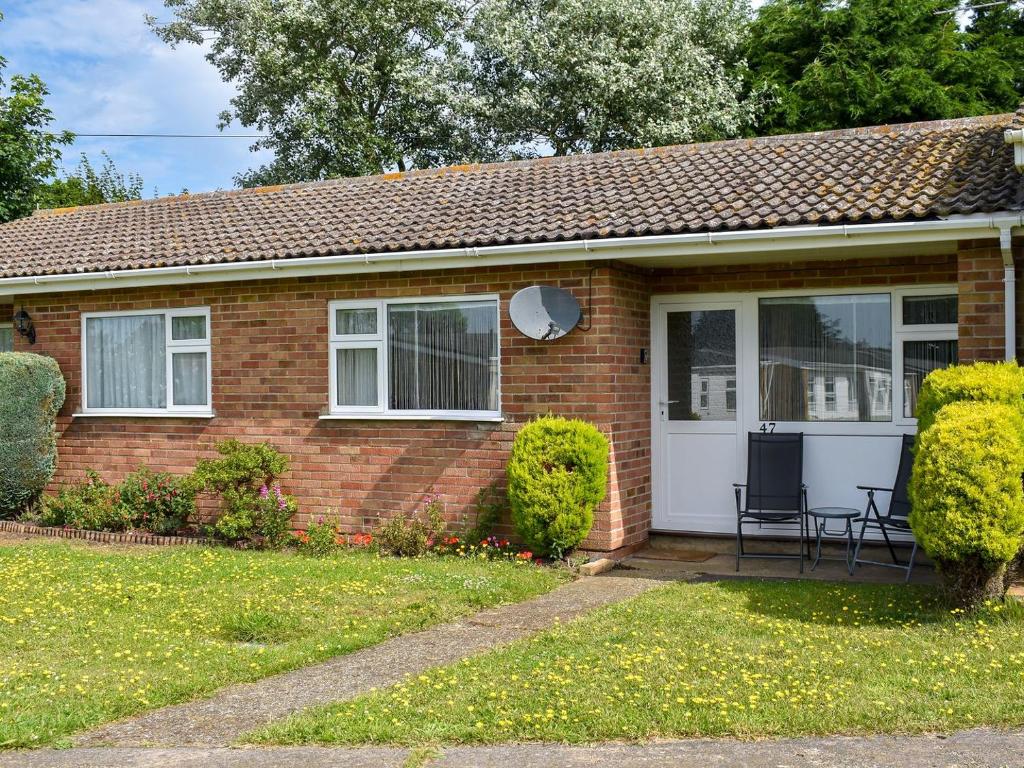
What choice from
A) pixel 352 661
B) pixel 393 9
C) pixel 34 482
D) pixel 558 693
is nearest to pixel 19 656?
pixel 352 661

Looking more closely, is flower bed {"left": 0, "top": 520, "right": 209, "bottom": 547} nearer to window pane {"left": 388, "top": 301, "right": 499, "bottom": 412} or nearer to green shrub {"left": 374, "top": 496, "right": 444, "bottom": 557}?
green shrub {"left": 374, "top": 496, "right": 444, "bottom": 557}

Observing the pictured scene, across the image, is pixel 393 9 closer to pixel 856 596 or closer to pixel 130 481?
pixel 130 481

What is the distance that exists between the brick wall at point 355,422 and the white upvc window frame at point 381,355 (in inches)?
2.8

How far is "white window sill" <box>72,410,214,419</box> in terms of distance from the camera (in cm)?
1203

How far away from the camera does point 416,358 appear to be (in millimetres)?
10930

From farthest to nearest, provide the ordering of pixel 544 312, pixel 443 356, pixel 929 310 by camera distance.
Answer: pixel 443 356 < pixel 544 312 < pixel 929 310

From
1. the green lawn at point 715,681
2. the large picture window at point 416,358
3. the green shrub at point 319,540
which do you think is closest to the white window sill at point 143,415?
the large picture window at point 416,358

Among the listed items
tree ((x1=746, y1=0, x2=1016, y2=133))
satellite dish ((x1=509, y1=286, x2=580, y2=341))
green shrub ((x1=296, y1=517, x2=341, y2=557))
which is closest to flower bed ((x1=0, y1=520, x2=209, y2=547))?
green shrub ((x1=296, y1=517, x2=341, y2=557))

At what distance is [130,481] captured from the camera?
12.0 metres

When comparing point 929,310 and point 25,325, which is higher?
point 25,325

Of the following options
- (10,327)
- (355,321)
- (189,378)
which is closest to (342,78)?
(10,327)

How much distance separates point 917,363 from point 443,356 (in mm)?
4358

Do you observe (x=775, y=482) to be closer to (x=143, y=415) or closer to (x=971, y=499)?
(x=971, y=499)

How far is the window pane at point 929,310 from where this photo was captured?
9516 mm
